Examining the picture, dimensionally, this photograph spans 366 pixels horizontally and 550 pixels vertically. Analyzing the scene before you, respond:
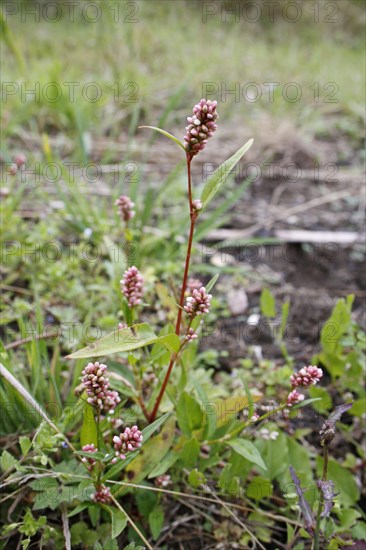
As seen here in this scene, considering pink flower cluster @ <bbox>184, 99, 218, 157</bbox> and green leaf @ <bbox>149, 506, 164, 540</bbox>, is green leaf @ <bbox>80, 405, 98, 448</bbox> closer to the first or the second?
green leaf @ <bbox>149, 506, 164, 540</bbox>

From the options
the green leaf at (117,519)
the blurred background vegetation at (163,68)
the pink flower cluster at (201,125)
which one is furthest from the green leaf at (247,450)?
the blurred background vegetation at (163,68)

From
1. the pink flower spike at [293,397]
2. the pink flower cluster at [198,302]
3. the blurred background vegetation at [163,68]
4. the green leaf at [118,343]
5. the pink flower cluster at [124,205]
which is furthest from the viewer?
the blurred background vegetation at [163,68]

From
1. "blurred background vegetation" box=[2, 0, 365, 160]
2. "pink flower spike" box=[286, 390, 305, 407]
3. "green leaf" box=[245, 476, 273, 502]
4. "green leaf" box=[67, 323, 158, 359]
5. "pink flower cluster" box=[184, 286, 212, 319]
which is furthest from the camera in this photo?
"blurred background vegetation" box=[2, 0, 365, 160]

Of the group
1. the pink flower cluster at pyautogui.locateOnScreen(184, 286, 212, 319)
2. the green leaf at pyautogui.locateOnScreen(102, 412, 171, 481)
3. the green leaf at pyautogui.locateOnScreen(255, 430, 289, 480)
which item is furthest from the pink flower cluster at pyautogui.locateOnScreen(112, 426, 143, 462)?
the green leaf at pyautogui.locateOnScreen(255, 430, 289, 480)

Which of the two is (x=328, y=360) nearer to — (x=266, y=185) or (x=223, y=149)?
(x=266, y=185)

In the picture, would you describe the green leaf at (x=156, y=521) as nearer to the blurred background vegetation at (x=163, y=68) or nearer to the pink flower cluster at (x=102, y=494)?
the pink flower cluster at (x=102, y=494)
